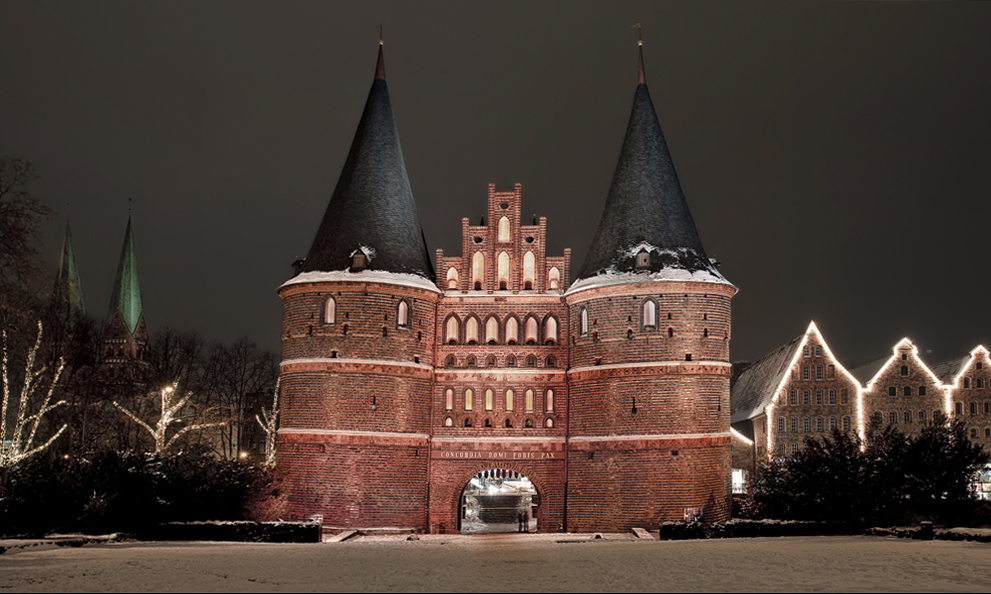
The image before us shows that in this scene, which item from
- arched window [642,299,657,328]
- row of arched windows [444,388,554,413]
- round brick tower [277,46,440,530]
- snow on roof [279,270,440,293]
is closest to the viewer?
round brick tower [277,46,440,530]

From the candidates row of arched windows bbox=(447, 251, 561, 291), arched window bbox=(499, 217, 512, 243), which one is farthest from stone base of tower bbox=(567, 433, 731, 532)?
arched window bbox=(499, 217, 512, 243)

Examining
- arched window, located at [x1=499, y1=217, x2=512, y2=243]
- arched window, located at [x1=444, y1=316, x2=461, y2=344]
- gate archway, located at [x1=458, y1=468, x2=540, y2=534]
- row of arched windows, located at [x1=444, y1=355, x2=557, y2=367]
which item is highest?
arched window, located at [x1=499, y1=217, x2=512, y2=243]

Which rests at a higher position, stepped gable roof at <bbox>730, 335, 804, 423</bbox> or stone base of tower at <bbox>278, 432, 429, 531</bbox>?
stepped gable roof at <bbox>730, 335, 804, 423</bbox>

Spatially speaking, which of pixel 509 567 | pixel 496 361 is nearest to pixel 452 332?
pixel 496 361

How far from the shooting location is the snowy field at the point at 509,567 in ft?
56.8

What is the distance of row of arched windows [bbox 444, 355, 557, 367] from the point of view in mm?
35844

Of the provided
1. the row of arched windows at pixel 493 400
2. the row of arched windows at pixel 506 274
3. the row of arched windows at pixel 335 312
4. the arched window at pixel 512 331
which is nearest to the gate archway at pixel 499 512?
the row of arched windows at pixel 493 400

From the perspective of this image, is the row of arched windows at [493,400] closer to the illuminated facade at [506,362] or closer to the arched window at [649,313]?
the illuminated facade at [506,362]

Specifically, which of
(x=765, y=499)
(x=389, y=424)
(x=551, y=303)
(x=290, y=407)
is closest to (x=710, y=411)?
(x=765, y=499)

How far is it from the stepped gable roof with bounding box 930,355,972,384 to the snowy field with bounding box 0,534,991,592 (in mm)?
30147

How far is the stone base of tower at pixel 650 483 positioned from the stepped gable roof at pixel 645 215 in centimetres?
540

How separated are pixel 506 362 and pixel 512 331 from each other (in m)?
1.04

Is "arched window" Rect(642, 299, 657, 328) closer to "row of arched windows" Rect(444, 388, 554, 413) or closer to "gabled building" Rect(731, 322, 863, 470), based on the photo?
"row of arched windows" Rect(444, 388, 554, 413)

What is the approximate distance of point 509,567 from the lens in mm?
19969
